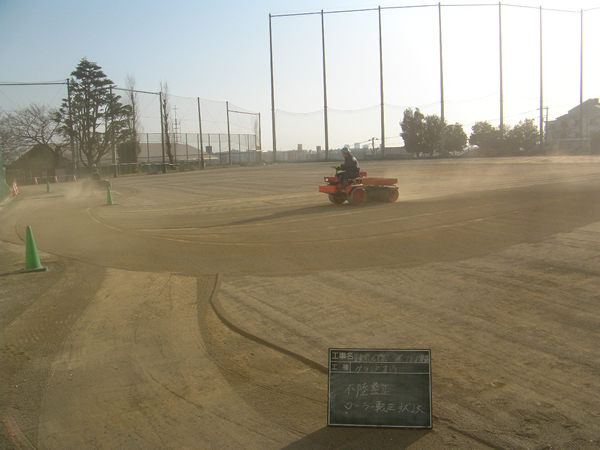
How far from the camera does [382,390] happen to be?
12.2ft

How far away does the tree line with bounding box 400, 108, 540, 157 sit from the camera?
65688mm

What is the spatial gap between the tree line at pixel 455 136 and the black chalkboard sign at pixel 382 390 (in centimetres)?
6487

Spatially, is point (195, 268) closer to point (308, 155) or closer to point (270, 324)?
point (270, 324)

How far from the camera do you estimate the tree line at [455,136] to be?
65688 millimetres

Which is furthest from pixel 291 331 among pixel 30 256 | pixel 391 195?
pixel 391 195

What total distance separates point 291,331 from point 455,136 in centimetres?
7109

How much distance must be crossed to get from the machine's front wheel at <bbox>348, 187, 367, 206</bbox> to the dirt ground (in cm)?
425

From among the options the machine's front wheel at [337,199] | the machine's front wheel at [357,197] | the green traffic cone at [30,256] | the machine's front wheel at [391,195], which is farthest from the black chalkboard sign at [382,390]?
the machine's front wheel at [391,195]

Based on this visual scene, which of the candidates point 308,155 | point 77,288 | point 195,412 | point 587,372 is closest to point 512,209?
point 587,372

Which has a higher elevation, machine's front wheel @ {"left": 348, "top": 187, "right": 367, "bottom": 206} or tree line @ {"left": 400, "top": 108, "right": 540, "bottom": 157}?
tree line @ {"left": 400, "top": 108, "right": 540, "bottom": 157}

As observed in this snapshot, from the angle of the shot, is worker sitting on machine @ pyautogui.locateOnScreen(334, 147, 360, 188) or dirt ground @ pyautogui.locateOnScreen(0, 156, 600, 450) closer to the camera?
dirt ground @ pyautogui.locateOnScreen(0, 156, 600, 450)

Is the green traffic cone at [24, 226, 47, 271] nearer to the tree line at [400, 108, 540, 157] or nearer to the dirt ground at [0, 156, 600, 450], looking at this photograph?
the dirt ground at [0, 156, 600, 450]

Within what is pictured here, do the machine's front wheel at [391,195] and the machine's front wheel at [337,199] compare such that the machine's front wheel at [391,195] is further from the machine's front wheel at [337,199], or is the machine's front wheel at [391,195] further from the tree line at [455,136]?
the tree line at [455,136]

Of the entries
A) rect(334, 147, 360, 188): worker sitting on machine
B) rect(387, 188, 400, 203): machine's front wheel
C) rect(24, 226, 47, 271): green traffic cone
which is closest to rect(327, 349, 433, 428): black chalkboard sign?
rect(24, 226, 47, 271): green traffic cone
